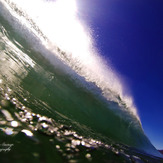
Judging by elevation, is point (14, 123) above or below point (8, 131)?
above

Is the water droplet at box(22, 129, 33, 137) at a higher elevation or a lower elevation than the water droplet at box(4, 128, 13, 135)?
higher

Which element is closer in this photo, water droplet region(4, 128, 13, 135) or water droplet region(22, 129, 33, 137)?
water droplet region(4, 128, 13, 135)

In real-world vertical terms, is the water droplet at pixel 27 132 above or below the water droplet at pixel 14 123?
below

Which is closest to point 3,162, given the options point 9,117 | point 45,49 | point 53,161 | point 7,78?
point 53,161

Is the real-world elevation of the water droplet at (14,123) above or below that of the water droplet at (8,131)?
above

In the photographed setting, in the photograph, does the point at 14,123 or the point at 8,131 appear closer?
the point at 8,131

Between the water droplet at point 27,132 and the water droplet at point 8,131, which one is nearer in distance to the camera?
the water droplet at point 8,131

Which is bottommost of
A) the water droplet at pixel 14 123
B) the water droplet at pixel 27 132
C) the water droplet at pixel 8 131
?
the water droplet at pixel 8 131

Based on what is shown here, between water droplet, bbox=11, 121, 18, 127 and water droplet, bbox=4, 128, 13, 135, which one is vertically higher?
water droplet, bbox=11, 121, 18, 127

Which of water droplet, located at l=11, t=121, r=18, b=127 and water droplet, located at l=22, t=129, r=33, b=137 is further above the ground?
water droplet, located at l=11, t=121, r=18, b=127

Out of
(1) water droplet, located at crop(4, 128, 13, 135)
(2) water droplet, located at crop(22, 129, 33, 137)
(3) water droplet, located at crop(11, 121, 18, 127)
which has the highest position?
(3) water droplet, located at crop(11, 121, 18, 127)

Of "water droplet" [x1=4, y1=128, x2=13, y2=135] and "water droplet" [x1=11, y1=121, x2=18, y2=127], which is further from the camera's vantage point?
"water droplet" [x1=11, y1=121, x2=18, y2=127]

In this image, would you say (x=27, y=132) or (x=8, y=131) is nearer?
(x=8, y=131)

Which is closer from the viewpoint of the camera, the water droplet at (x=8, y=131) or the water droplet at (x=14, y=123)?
the water droplet at (x=8, y=131)
